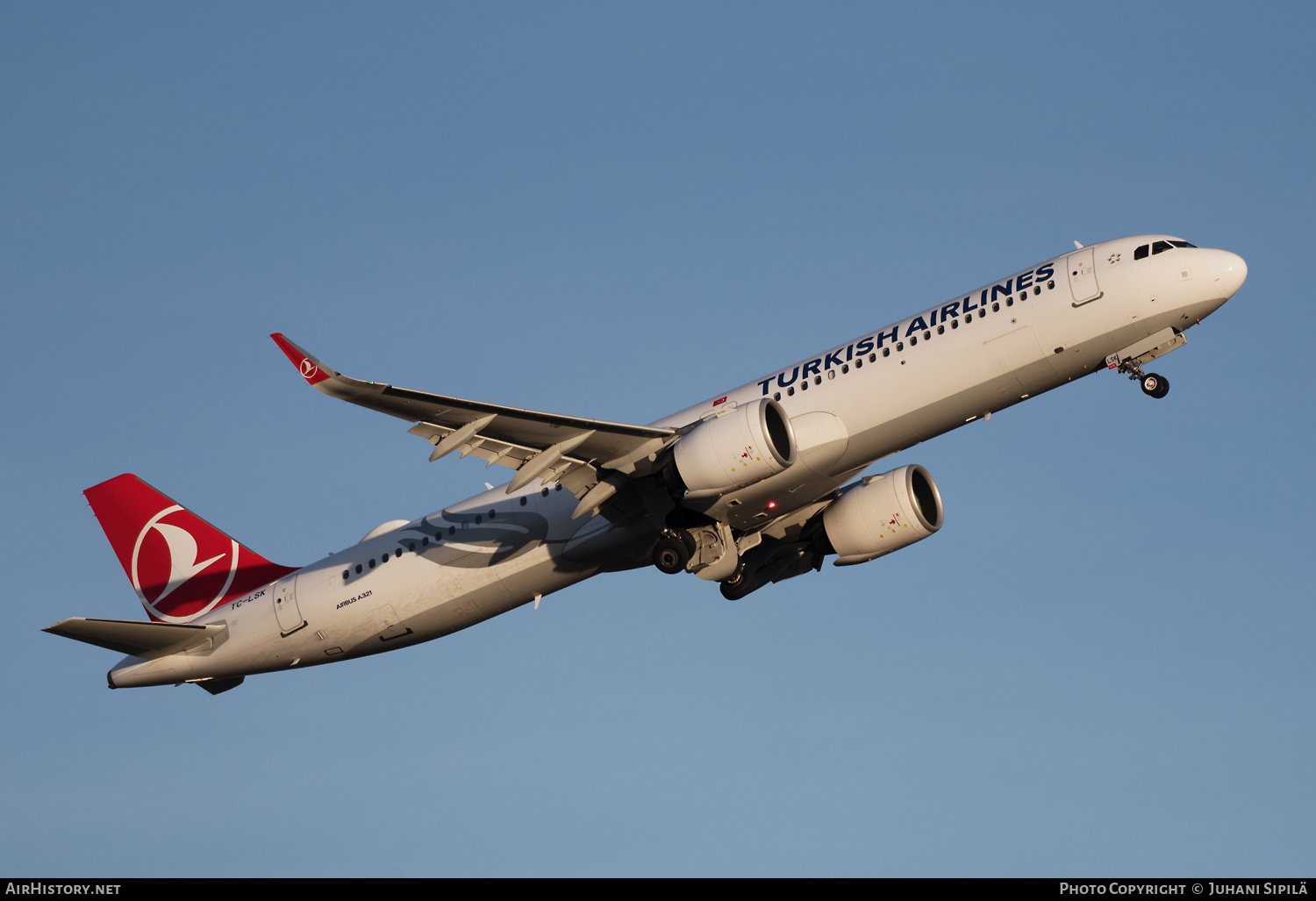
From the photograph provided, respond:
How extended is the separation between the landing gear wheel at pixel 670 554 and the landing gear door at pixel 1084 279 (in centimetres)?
1147

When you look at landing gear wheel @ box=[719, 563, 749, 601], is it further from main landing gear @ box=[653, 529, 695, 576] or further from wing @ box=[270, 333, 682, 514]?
wing @ box=[270, 333, 682, 514]

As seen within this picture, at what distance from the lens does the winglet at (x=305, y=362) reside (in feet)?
95.1

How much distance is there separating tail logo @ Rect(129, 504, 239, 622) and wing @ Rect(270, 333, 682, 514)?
12735 mm

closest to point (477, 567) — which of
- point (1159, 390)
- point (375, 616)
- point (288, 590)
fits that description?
point (375, 616)

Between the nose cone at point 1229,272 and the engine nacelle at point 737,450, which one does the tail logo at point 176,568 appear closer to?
the engine nacelle at point 737,450

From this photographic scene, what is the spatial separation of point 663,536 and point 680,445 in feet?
11.8

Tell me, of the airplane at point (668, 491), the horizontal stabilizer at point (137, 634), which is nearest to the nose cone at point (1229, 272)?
the airplane at point (668, 491)

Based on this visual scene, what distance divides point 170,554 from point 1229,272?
30.6 metres

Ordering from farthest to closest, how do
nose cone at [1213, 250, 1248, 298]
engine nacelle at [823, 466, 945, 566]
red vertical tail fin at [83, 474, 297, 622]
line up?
red vertical tail fin at [83, 474, 297, 622]
engine nacelle at [823, 466, 945, 566]
nose cone at [1213, 250, 1248, 298]

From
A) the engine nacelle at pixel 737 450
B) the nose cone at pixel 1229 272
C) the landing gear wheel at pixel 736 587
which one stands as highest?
the nose cone at pixel 1229 272

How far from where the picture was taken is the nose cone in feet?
105

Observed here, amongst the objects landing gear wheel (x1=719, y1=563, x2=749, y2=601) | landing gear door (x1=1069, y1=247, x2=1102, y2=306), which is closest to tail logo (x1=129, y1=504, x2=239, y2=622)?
landing gear wheel (x1=719, y1=563, x2=749, y2=601)

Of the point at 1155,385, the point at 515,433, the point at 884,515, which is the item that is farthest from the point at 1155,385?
the point at 515,433
